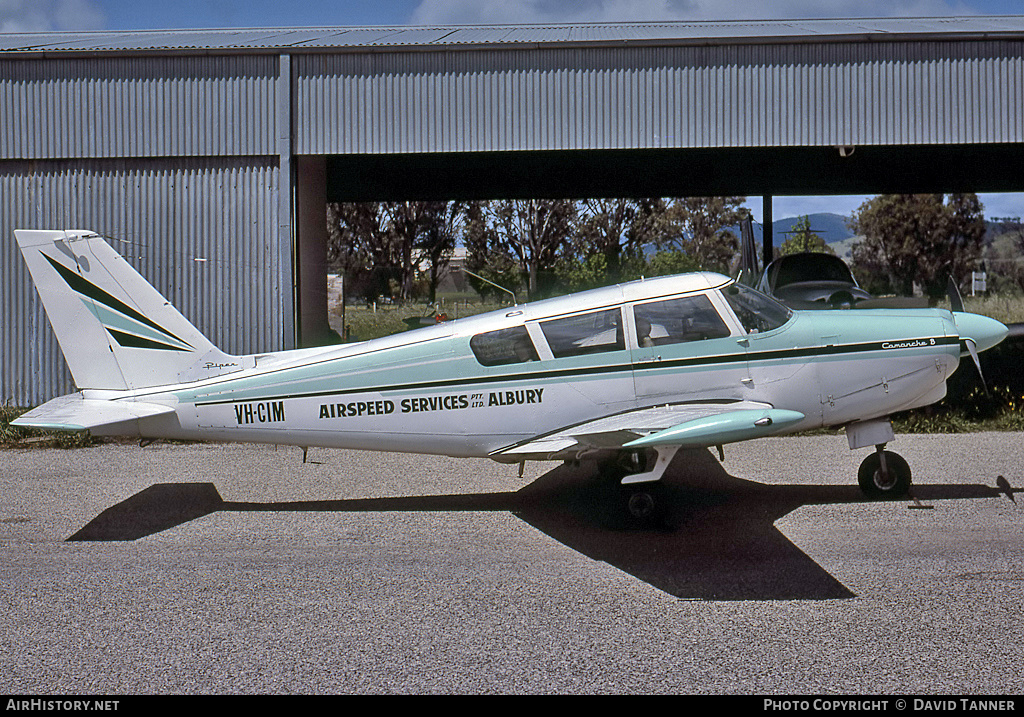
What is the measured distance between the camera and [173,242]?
41.0 feet

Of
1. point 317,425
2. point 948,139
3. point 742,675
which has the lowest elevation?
point 742,675

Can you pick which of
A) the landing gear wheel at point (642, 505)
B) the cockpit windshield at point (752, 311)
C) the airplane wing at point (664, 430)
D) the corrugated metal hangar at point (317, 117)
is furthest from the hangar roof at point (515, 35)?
the landing gear wheel at point (642, 505)

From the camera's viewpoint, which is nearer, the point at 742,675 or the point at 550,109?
the point at 742,675

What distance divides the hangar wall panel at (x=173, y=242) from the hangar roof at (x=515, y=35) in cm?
175

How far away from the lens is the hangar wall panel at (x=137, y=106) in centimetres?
1236

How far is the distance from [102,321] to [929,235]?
65354 millimetres

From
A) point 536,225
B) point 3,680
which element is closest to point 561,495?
point 3,680

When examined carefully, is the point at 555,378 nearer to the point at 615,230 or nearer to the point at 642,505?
the point at 642,505

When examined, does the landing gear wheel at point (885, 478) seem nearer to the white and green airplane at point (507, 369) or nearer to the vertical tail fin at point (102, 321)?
the white and green airplane at point (507, 369)

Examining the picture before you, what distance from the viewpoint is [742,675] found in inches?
167

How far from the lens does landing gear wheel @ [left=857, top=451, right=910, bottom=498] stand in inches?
308

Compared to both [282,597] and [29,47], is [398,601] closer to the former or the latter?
[282,597]

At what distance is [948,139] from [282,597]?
11100mm

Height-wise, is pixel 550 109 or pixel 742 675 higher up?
pixel 550 109
